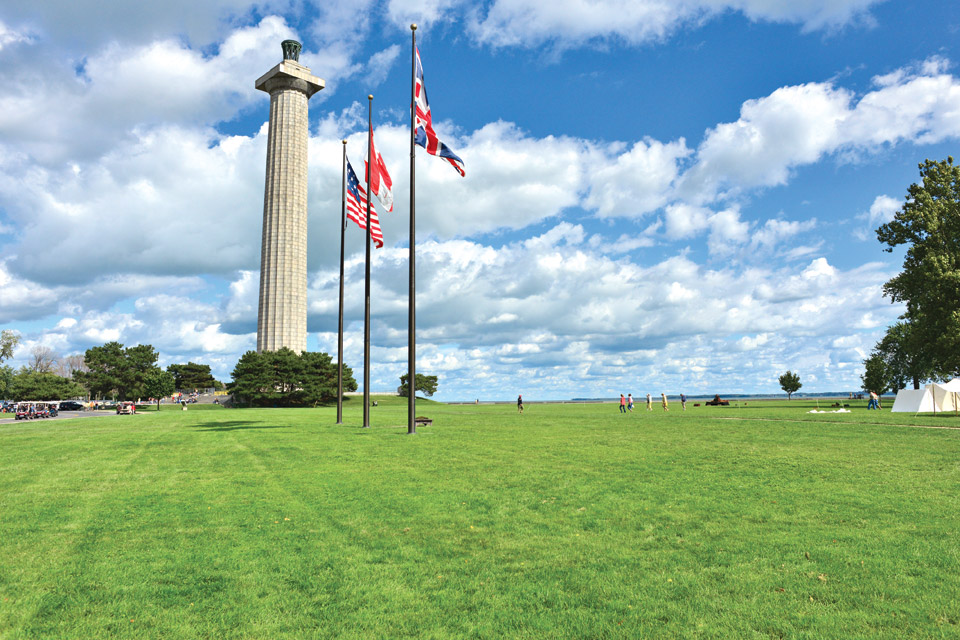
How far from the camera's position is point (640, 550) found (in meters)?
7.15

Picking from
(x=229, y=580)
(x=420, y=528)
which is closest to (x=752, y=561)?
(x=420, y=528)

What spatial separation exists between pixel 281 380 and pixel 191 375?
51.3 m

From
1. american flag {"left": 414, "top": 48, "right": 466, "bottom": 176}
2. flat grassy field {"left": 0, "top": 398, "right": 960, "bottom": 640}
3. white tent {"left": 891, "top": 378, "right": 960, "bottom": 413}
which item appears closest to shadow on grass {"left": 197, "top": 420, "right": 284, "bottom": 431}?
flat grassy field {"left": 0, "top": 398, "right": 960, "bottom": 640}

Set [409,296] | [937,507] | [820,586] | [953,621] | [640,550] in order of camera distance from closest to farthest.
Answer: [953,621], [820,586], [640,550], [937,507], [409,296]

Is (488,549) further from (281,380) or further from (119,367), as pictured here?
(119,367)

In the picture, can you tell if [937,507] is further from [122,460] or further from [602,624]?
[122,460]

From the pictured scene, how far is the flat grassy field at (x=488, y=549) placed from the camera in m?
5.23

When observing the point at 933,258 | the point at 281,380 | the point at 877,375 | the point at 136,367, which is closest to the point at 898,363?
the point at 877,375

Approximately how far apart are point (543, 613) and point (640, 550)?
7.58ft

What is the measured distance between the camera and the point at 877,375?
69438mm

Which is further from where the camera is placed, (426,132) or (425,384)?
(425,384)

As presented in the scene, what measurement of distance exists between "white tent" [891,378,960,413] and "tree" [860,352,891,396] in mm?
34190

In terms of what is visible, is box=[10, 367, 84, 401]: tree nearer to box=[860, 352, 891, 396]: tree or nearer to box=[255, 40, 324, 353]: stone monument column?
box=[255, 40, 324, 353]: stone monument column

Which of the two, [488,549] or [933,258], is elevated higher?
[933,258]
